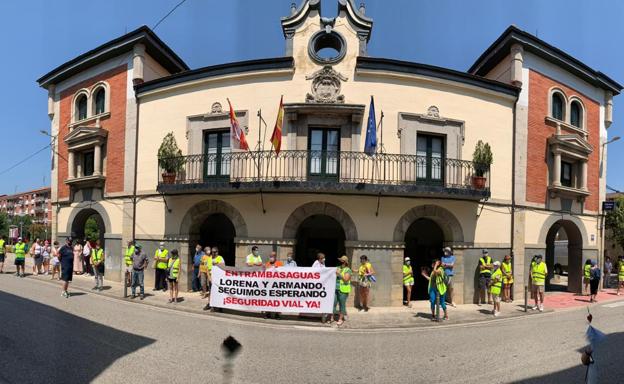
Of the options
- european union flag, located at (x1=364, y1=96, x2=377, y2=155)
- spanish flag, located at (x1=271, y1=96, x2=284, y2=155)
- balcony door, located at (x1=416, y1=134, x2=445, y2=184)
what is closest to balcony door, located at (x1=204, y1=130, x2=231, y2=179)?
spanish flag, located at (x1=271, y1=96, x2=284, y2=155)

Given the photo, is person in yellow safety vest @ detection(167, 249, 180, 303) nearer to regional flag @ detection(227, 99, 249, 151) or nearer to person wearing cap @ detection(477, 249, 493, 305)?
regional flag @ detection(227, 99, 249, 151)

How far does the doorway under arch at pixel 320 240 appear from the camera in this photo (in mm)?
14586

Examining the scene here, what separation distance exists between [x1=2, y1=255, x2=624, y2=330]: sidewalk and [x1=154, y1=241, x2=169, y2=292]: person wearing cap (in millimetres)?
435

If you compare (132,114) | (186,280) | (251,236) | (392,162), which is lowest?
(186,280)

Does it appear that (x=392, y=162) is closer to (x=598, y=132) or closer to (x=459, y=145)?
(x=459, y=145)

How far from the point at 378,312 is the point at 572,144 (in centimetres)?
1155

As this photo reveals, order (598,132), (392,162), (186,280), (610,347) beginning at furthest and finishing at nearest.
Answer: (598,132), (186,280), (392,162), (610,347)

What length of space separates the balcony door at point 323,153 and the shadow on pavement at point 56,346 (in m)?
7.37

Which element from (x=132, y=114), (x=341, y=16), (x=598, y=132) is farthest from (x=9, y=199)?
(x=598, y=132)

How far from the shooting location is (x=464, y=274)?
13.1 m

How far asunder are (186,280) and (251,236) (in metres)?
3.26

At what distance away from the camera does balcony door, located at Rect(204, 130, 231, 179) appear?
533 inches

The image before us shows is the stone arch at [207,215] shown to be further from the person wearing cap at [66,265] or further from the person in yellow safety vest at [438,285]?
the person in yellow safety vest at [438,285]

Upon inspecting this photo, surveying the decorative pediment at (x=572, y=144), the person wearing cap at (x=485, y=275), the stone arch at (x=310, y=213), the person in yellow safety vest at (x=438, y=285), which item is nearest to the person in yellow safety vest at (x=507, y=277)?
the person wearing cap at (x=485, y=275)
